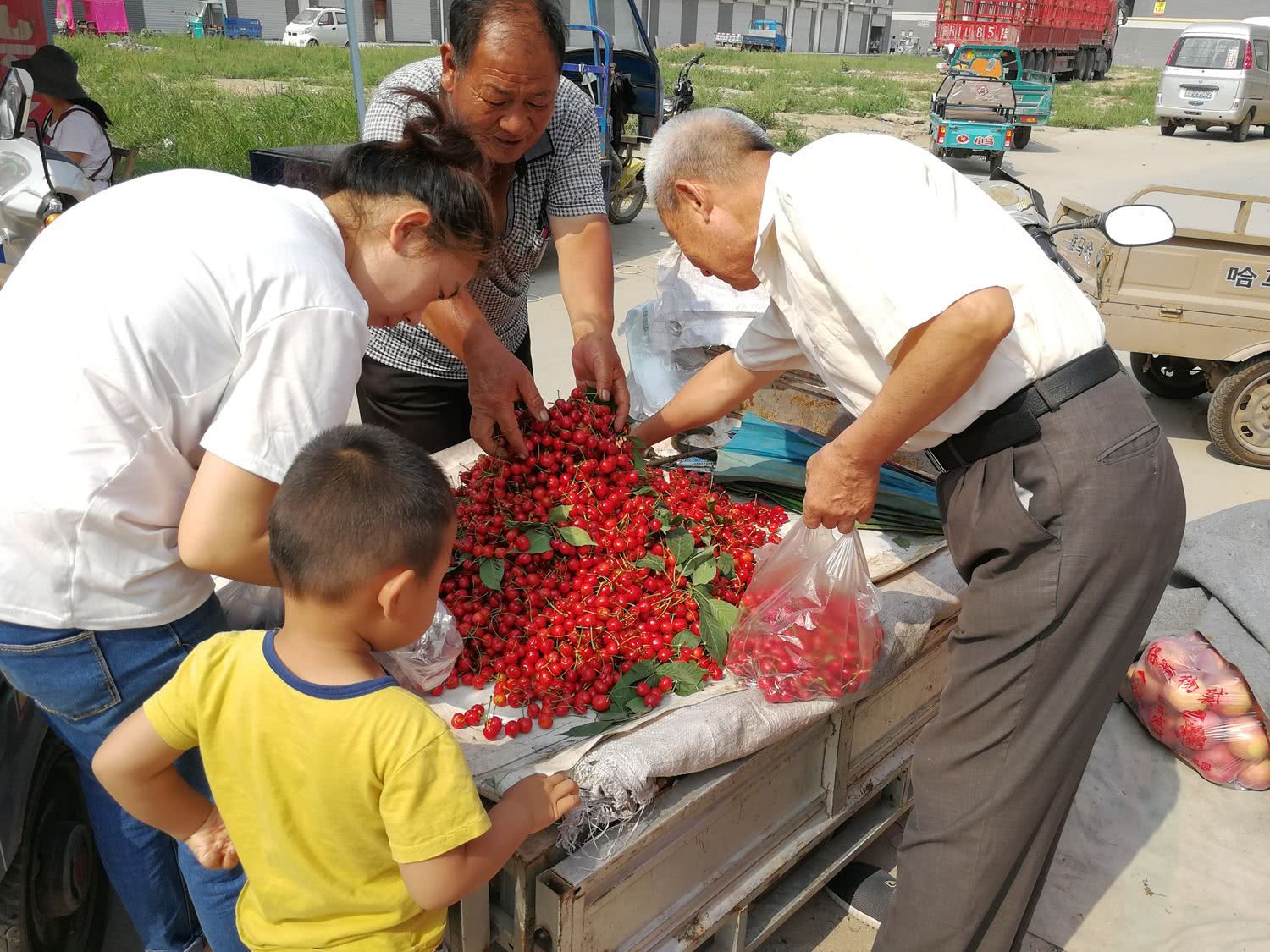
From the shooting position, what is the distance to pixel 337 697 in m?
1.33

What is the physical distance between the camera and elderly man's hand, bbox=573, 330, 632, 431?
2703 mm

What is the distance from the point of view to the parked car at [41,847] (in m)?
2.00

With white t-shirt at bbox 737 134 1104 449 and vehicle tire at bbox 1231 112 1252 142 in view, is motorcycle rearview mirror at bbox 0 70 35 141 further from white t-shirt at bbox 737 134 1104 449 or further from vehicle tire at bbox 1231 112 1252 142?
vehicle tire at bbox 1231 112 1252 142

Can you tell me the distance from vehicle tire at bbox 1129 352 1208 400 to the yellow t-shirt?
646cm

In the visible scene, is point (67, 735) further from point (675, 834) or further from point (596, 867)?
point (675, 834)

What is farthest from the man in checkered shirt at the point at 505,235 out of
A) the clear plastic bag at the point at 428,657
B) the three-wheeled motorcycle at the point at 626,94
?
the three-wheeled motorcycle at the point at 626,94

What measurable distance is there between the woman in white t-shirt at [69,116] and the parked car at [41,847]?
5.60m

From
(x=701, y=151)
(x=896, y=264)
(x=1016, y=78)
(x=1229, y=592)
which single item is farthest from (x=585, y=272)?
(x=1016, y=78)

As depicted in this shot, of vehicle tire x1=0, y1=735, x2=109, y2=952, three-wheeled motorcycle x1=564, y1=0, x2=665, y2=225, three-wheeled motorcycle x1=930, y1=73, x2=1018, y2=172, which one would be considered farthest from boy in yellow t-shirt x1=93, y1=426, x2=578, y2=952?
three-wheeled motorcycle x1=930, y1=73, x2=1018, y2=172

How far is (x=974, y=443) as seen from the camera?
6.43 feet

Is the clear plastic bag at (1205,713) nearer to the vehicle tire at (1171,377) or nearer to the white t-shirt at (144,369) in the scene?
the white t-shirt at (144,369)

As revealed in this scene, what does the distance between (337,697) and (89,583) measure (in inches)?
20.2

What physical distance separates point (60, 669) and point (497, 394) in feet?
3.94

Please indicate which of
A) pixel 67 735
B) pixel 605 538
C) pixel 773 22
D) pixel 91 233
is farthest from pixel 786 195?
pixel 773 22
